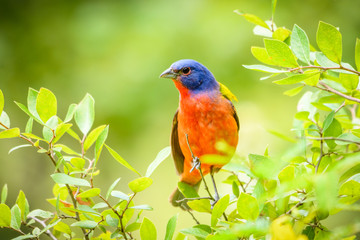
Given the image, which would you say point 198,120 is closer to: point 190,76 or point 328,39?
point 190,76

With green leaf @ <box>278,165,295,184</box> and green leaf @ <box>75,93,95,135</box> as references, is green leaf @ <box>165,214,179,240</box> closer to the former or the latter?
green leaf @ <box>278,165,295,184</box>

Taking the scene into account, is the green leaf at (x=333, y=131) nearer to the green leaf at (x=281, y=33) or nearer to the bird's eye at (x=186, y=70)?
the green leaf at (x=281, y=33)

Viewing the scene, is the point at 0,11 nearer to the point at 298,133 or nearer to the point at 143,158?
the point at 143,158

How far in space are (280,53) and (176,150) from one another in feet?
5.99

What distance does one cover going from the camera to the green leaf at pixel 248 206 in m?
1.32

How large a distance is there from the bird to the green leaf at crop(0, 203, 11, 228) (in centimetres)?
126

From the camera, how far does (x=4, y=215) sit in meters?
1.73

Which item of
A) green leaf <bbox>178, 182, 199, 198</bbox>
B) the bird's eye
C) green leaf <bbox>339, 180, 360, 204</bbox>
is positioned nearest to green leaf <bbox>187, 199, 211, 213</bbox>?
green leaf <bbox>178, 182, 199, 198</bbox>

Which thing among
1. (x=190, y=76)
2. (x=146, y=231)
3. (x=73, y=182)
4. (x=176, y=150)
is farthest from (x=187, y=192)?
(x=190, y=76)

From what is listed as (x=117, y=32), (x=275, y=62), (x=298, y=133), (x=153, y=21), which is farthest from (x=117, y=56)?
(x=275, y=62)

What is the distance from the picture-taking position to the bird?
286 centimetres

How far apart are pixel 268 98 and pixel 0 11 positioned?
14.3ft

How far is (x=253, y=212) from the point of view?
52.1 inches

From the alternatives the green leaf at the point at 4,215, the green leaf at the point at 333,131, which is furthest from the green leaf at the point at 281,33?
the green leaf at the point at 4,215
